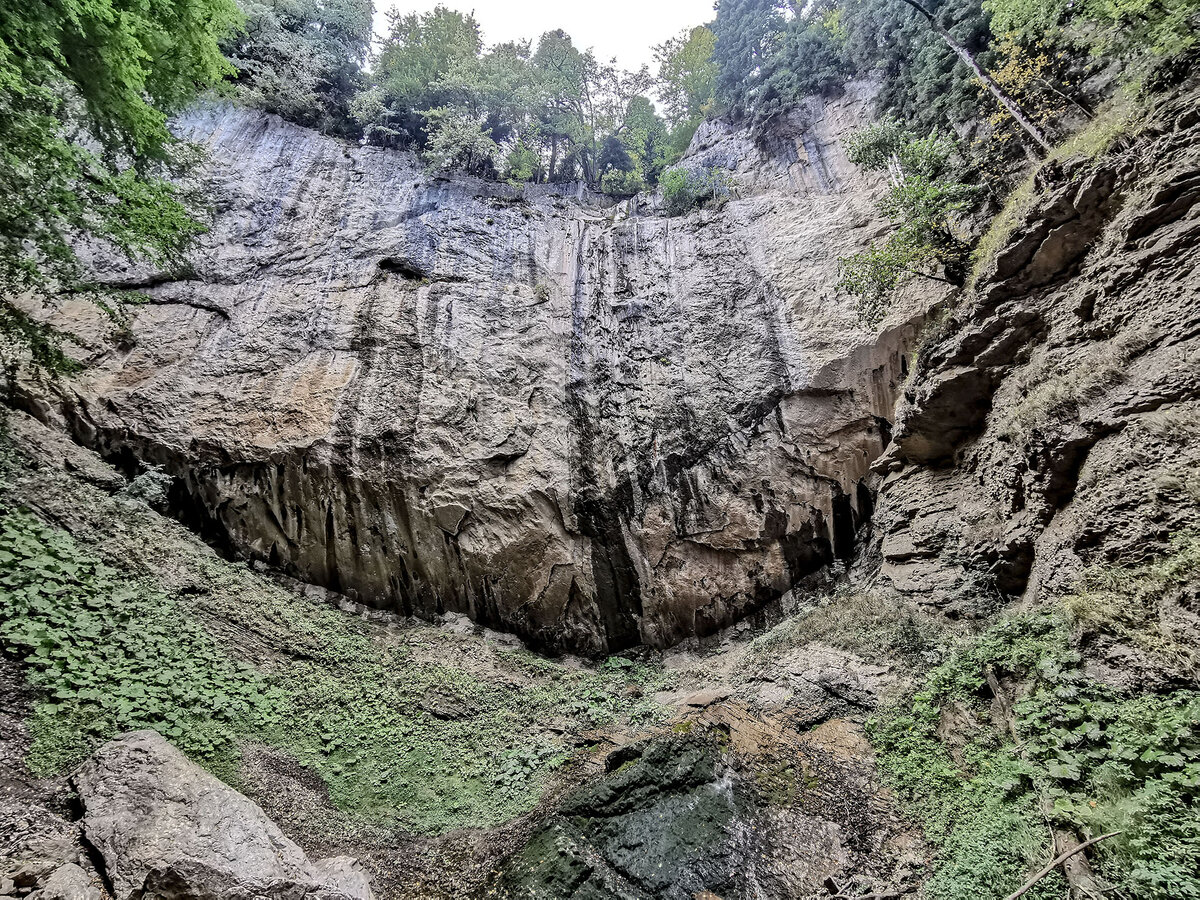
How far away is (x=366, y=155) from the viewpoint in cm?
1424

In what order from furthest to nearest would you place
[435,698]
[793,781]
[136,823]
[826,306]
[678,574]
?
[826,306] → [678,574] → [435,698] → [793,781] → [136,823]

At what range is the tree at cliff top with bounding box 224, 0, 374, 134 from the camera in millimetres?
14289

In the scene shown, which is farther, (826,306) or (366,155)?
Answer: (366,155)

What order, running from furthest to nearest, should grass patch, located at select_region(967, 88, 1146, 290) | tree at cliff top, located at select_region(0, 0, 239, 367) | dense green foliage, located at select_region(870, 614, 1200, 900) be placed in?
grass patch, located at select_region(967, 88, 1146, 290) → tree at cliff top, located at select_region(0, 0, 239, 367) → dense green foliage, located at select_region(870, 614, 1200, 900)

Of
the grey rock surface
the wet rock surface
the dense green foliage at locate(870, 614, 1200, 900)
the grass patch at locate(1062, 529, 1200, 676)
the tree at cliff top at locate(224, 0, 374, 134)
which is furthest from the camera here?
the tree at cliff top at locate(224, 0, 374, 134)

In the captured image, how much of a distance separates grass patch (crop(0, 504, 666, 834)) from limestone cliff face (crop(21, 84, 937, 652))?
4.07ft

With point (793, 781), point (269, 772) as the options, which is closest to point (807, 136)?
point (793, 781)

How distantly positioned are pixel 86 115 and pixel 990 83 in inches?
562

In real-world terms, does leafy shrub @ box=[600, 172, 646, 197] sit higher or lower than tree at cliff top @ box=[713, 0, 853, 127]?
lower

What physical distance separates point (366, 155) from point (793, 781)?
55.4 feet

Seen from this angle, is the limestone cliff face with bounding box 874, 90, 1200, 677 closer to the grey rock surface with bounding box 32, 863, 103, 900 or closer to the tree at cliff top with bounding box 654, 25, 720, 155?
the grey rock surface with bounding box 32, 863, 103, 900

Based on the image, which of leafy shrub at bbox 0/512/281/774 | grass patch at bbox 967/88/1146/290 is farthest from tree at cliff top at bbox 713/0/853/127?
leafy shrub at bbox 0/512/281/774

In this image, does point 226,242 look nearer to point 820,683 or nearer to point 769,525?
point 769,525

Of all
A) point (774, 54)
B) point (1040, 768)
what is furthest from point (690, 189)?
point (1040, 768)
